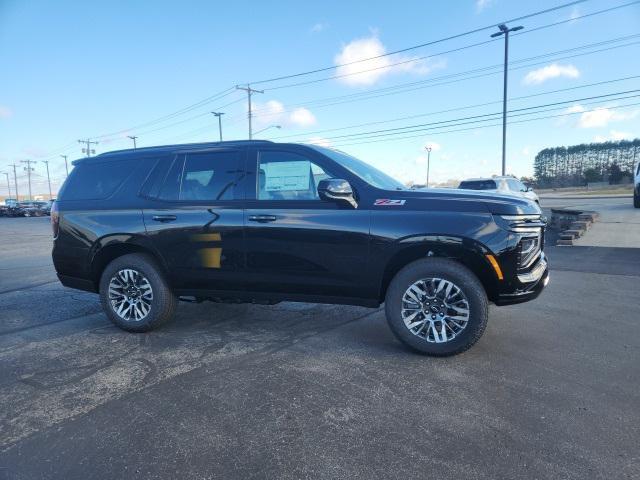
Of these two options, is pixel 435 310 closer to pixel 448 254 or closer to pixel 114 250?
pixel 448 254

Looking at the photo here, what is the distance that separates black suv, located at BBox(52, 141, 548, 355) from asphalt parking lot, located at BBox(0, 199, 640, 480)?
0.46 m

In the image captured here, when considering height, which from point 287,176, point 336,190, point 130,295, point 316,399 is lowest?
point 316,399

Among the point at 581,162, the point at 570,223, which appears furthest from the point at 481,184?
the point at 581,162

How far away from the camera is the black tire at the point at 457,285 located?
3623mm

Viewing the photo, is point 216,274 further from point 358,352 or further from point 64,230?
point 64,230

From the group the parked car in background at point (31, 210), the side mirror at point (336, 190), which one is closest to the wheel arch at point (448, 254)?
the side mirror at point (336, 190)

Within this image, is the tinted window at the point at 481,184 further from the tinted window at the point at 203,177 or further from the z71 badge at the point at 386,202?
the tinted window at the point at 203,177

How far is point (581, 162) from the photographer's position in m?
102

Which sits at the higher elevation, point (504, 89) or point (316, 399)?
point (504, 89)

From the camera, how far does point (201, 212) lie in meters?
4.31

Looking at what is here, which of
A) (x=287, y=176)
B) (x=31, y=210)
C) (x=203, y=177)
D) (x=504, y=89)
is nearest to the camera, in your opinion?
(x=287, y=176)

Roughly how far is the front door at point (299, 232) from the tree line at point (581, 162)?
308ft

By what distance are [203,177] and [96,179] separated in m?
1.37

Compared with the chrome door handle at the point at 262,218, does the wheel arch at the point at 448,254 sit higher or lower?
lower
